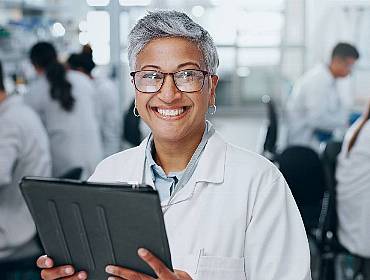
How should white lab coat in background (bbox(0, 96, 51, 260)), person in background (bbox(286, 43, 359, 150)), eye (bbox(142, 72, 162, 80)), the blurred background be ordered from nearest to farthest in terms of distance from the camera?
eye (bbox(142, 72, 162, 80)) < white lab coat in background (bbox(0, 96, 51, 260)) < the blurred background < person in background (bbox(286, 43, 359, 150))

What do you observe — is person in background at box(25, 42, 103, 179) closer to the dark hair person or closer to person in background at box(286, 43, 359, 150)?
the dark hair person

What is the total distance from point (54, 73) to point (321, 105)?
2.13 meters

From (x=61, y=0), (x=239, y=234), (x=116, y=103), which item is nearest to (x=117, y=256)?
(x=239, y=234)

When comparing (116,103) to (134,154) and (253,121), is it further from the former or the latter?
(253,121)

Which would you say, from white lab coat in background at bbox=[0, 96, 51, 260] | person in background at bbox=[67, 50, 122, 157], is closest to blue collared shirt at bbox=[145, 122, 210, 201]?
white lab coat in background at bbox=[0, 96, 51, 260]

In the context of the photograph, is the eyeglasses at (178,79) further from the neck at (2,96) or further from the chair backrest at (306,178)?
the chair backrest at (306,178)

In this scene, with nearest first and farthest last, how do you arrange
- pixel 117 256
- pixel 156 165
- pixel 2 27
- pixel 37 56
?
pixel 117 256
pixel 156 165
pixel 37 56
pixel 2 27

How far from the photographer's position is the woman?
1286mm

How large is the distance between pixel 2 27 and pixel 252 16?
5251 millimetres

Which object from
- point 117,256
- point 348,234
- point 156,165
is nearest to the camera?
point 117,256

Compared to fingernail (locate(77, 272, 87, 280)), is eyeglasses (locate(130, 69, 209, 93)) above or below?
above

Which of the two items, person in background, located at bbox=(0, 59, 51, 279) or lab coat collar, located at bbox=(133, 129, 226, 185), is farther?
person in background, located at bbox=(0, 59, 51, 279)

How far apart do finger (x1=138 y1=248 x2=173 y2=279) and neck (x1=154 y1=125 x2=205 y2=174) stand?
1.04 feet

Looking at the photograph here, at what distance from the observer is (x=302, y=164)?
11.2 feet
